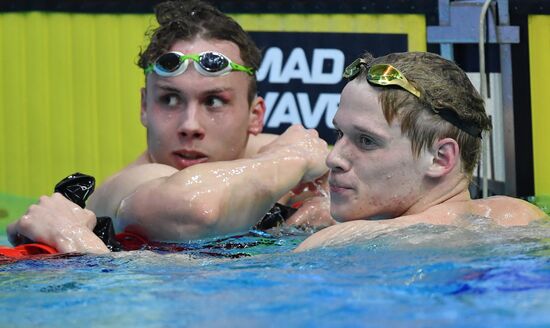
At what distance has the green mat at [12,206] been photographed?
642 cm

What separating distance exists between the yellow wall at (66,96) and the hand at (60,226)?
89.2 inches

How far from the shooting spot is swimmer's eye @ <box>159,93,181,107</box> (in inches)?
197

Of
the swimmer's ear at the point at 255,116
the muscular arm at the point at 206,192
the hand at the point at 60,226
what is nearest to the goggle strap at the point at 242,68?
the swimmer's ear at the point at 255,116

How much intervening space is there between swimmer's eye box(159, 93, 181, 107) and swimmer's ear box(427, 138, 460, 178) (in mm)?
1663

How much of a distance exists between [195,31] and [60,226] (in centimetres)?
145

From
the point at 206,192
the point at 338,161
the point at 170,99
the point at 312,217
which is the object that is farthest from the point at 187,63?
the point at 338,161

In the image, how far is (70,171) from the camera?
21.4ft

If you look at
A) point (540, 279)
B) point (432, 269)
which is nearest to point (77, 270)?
point (432, 269)

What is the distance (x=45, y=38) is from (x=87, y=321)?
156 inches

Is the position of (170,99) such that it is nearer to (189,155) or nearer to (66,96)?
(189,155)

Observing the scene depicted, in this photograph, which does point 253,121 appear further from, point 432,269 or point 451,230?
point 432,269

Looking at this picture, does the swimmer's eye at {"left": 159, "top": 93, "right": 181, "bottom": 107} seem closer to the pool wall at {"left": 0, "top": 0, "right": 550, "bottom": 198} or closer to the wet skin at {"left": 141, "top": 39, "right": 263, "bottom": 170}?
the wet skin at {"left": 141, "top": 39, "right": 263, "bottom": 170}

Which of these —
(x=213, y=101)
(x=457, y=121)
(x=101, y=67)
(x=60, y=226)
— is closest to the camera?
(x=457, y=121)

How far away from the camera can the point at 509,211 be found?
394 centimetres
